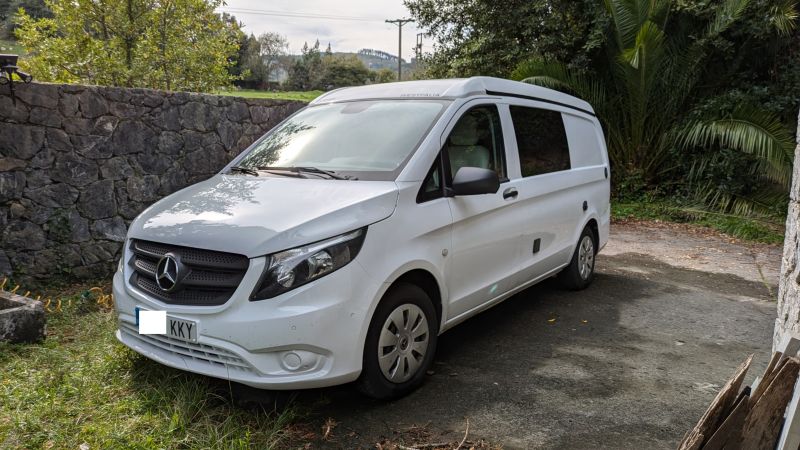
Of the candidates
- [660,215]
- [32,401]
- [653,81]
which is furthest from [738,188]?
[32,401]

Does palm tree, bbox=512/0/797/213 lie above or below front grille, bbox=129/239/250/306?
above

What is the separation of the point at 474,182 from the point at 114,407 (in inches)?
92.2

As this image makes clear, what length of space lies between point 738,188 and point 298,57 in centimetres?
6629

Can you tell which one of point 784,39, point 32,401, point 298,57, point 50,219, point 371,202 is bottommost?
point 32,401

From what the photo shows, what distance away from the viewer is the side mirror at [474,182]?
3.60 metres

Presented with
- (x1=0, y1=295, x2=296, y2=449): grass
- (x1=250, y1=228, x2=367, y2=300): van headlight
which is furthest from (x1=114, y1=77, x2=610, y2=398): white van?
(x1=0, y1=295, x2=296, y2=449): grass

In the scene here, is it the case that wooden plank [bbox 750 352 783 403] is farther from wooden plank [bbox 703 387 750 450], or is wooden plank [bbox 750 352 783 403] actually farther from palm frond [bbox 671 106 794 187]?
palm frond [bbox 671 106 794 187]

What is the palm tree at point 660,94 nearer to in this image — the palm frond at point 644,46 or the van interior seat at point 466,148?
the palm frond at point 644,46

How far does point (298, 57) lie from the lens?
234ft

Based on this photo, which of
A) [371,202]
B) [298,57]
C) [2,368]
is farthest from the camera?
[298,57]

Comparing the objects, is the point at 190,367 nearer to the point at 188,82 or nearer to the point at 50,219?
the point at 50,219

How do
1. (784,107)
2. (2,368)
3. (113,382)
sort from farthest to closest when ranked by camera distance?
(784,107) < (2,368) < (113,382)

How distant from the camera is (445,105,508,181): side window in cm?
386

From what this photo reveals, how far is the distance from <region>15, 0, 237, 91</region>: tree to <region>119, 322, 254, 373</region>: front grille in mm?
8656
